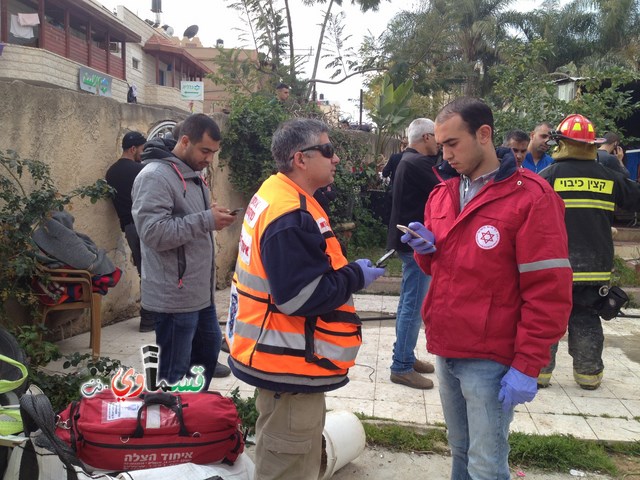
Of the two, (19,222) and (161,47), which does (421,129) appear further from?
(161,47)

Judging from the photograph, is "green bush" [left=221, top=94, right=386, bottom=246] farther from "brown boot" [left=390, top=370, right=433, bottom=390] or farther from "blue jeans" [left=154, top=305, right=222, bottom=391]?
"blue jeans" [left=154, top=305, right=222, bottom=391]

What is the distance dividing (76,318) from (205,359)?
2.08m

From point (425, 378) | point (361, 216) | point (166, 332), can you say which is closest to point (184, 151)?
point (166, 332)

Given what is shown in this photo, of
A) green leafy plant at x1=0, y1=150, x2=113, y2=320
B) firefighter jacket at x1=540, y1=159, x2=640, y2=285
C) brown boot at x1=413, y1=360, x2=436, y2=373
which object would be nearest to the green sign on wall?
green leafy plant at x1=0, y1=150, x2=113, y2=320

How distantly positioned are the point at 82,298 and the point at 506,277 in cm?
350

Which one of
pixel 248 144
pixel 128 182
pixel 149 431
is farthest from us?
pixel 248 144

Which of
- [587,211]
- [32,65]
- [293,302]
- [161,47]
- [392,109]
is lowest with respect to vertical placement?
[293,302]

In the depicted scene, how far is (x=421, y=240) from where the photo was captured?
2297 mm

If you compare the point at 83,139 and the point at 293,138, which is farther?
the point at 83,139

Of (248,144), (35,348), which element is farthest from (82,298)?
(248,144)

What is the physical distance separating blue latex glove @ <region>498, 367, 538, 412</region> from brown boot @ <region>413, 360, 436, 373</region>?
259 centimetres

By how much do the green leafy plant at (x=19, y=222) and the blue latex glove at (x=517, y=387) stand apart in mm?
3045

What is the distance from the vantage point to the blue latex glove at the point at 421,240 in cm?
231

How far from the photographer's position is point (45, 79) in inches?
645
